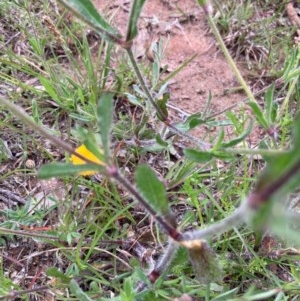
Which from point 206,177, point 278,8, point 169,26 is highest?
point 169,26

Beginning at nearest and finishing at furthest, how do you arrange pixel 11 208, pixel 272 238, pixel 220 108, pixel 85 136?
pixel 85 136, pixel 272 238, pixel 11 208, pixel 220 108

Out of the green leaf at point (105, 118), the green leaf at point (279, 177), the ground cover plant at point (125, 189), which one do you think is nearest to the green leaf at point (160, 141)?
the ground cover plant at point (125, 189)

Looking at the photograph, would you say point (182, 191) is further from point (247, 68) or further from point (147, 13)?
point (147, 13)

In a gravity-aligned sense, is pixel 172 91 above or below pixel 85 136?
below

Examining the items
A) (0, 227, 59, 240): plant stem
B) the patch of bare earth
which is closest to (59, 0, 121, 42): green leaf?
(0, 227, 59, 240): plant stem

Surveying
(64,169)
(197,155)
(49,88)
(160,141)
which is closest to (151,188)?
(64,169)

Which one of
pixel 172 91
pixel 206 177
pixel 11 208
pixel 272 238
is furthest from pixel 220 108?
pixel 11 208

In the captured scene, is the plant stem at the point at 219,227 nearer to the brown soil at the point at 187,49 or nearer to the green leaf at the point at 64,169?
the green leaf at the point at 64,169
